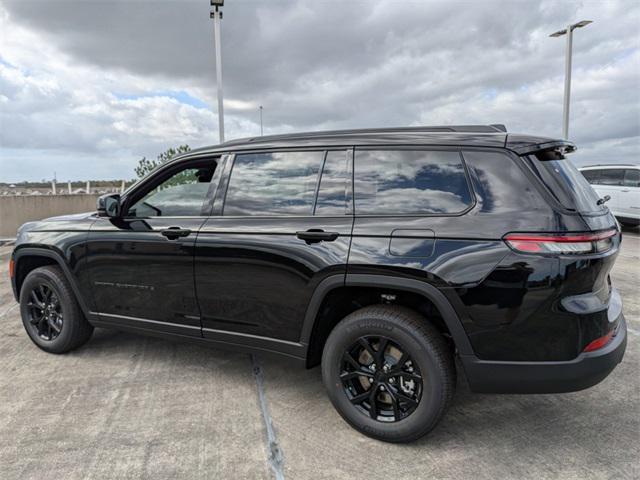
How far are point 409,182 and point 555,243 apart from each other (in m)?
0.83

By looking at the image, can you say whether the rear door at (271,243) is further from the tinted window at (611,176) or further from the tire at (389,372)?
the tinted window at (611,176)

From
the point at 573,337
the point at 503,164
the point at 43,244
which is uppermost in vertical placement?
the point at 503,164

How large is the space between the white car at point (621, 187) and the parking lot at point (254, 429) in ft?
31.6

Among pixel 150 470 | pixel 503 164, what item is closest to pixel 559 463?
pixel 503 164

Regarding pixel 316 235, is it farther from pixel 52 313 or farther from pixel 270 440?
pixel 52 313

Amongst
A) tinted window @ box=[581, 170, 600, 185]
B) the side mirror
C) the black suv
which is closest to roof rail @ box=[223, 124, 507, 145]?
the black suv

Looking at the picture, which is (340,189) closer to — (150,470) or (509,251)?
(509,251)

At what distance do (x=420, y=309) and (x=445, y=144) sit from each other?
959mm

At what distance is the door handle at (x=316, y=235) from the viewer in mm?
2664

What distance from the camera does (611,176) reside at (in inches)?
479

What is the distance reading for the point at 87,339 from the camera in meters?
3.97

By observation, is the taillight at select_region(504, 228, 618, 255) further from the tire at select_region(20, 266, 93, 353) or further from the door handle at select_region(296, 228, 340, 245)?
the tire at select_region(20, 266, 93, 353)

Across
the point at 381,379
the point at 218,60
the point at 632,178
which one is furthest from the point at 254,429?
the point at 632,178

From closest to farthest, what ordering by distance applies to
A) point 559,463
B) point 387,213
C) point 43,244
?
1. point 559,463
2. point 387,213
3. point 43,244
